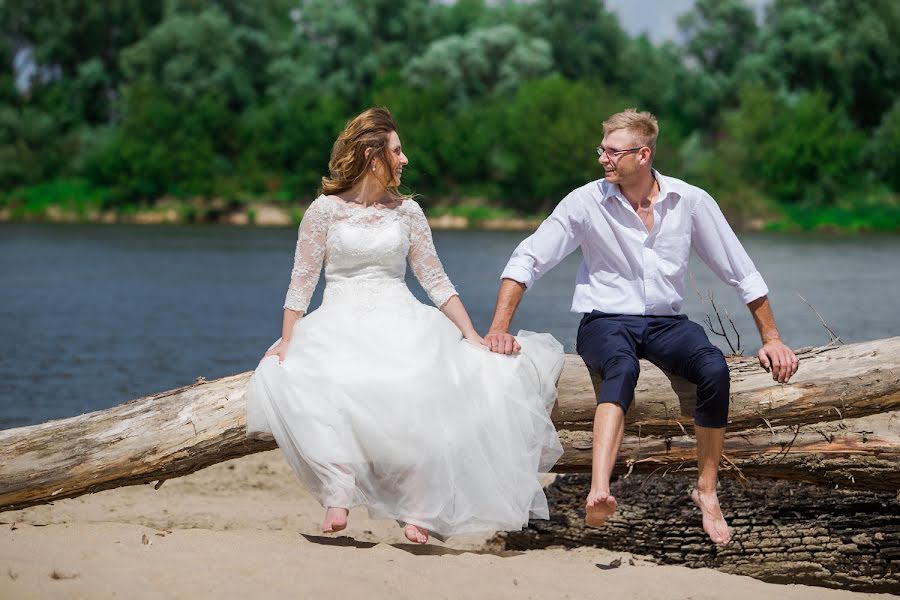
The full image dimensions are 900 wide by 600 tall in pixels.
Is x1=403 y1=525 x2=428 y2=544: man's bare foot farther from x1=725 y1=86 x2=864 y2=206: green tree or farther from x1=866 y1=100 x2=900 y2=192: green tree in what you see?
x1=725 y1=86 x2=864 y2=206: green tree

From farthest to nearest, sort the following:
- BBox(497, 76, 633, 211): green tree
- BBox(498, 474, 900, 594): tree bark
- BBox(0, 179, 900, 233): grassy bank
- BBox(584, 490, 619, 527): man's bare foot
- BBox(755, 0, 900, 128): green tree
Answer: BBox(497, 76, 633, 211): green tree < BBox(0, 179, 900, 233): grassy bank < BBox(755, 0, 900, 128): green tree < BBox(498, 474, 900, 594): tree bark < BBox(584, 490, 619, 527): man's bare foot

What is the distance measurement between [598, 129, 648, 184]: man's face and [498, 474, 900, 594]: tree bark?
192 centimetres

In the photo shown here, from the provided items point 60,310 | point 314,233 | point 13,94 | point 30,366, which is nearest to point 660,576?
point 314,233

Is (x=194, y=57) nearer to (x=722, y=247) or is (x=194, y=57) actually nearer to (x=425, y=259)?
(x=425, y=259)

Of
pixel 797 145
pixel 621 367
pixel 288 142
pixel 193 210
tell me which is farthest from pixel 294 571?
pixel 288 142

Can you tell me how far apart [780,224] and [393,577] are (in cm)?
4701

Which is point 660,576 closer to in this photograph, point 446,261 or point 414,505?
point 414,505

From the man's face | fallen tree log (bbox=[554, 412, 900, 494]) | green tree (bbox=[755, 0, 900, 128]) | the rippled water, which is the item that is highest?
green tree (bbox=[755, 0, 900, 128])

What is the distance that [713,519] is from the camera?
559 centimetres

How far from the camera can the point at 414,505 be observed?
5.39 m

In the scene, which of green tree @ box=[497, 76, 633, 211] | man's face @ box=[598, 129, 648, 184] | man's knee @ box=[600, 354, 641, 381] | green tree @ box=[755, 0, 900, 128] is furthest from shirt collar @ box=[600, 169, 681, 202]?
green tree @ box=[497, 76, 633, 211]

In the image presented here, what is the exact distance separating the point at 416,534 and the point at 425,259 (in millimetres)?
1386

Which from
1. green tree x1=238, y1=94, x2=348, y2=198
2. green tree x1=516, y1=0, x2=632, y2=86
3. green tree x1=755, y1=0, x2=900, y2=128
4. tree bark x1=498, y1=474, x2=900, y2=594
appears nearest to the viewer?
tree bark x1=498, y1=474, x2=900, y2=594

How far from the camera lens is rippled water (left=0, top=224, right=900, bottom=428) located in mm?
16000
